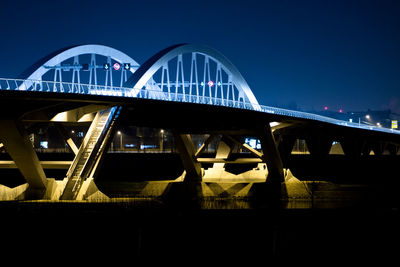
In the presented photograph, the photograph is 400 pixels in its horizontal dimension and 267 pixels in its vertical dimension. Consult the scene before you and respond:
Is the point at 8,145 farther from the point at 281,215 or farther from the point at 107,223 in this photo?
the point at 281,215

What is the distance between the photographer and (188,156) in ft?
146

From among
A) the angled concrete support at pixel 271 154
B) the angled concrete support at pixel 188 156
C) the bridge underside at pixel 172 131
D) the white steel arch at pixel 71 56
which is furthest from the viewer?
the angled concrete support at pixel 188 156

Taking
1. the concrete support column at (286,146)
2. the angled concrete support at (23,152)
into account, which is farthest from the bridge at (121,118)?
the concrete support column at (286,146)

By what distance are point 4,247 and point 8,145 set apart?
1131cm

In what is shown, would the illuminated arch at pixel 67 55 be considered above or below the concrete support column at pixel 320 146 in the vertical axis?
above

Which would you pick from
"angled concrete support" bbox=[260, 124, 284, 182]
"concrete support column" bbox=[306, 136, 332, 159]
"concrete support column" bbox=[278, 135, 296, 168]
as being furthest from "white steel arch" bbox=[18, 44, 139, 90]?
"concrete support column" bbox=[278, 135, 296, 168]

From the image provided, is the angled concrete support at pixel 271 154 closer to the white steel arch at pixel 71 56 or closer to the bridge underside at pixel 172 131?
the bridge underside at pixel 172 131

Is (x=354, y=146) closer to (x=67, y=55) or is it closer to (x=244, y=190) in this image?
(x=244, y=190)

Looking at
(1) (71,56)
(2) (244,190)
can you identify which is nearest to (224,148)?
(2) (244,190)

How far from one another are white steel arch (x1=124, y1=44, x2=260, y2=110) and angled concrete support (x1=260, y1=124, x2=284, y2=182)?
102 inches

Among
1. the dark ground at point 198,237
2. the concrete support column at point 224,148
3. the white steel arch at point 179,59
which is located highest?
the white steel arch at point 179,59

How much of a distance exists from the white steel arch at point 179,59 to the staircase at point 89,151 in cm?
293

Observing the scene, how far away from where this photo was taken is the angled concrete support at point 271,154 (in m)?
42.6

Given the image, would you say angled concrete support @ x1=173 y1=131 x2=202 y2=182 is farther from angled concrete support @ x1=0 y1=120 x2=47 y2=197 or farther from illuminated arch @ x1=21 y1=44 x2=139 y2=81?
angled concrete support @ x1=0 y1=120 x2=47 y2=197
